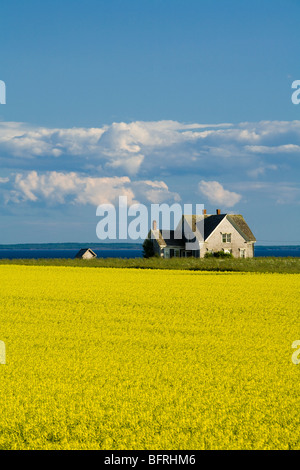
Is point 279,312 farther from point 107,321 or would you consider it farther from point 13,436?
point 13,436

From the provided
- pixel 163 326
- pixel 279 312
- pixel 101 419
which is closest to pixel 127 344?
pixel 163 326

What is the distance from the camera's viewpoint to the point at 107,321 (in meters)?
18.9

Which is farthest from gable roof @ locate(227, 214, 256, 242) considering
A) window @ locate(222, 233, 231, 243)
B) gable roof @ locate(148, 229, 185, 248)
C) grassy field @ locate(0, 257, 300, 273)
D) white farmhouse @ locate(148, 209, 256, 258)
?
grassy field @ locate(0, 257, 300, 273)

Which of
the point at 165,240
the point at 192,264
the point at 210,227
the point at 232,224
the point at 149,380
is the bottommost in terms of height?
the point at 149,380

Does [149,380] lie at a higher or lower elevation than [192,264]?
lower

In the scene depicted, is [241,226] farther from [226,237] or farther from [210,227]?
[210,227]

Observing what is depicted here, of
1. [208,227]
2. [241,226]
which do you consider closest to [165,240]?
[208,227]

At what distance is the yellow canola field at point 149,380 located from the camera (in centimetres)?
778

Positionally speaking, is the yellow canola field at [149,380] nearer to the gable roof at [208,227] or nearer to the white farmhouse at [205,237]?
the white farmhouse at [205,237]

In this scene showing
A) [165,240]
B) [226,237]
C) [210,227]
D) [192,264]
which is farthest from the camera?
[165,240]

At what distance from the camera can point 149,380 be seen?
10336mm

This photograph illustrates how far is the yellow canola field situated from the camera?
306 inches

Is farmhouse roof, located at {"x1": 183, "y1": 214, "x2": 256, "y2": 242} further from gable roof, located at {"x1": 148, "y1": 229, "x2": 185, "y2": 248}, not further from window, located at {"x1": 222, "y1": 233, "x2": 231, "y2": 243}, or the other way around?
gable roof, located at {"x1": 148, "y1": 229, "x2": 185, "y2": 248}
